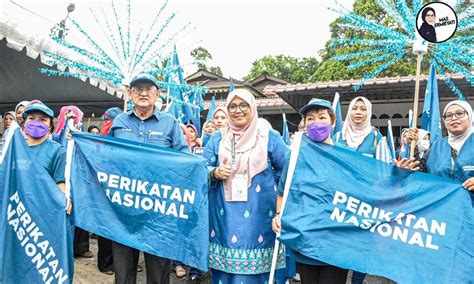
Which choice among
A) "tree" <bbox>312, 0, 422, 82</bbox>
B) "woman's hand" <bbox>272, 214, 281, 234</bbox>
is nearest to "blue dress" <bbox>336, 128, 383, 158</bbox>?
"woman's hand" <bbox>272, 214, 281, 234</bbox>

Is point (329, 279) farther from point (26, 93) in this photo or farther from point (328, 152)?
point (26, 93)

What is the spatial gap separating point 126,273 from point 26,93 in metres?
6.73

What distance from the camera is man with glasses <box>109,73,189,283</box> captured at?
292 cm

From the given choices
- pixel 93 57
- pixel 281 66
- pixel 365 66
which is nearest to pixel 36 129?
pixel 93 57

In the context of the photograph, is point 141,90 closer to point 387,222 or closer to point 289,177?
point 289,177

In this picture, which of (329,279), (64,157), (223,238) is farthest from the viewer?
(64,157)

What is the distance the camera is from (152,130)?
121 inches

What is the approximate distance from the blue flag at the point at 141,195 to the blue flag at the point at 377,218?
2.28ft

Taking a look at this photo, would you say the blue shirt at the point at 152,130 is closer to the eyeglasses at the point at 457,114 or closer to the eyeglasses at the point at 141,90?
the eyeglasses at the point at 141,90

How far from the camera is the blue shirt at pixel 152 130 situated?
121 inches

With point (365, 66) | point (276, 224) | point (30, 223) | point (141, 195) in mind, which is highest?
point (365, 66)

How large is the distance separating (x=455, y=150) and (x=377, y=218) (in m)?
0.75

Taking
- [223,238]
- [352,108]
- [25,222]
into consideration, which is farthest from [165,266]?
[352,108]

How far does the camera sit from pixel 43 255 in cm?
292
